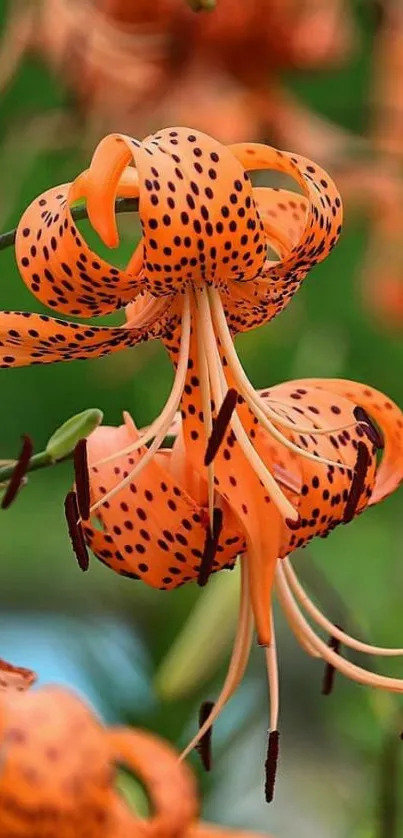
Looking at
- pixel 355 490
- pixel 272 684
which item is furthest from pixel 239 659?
pixel 355 490

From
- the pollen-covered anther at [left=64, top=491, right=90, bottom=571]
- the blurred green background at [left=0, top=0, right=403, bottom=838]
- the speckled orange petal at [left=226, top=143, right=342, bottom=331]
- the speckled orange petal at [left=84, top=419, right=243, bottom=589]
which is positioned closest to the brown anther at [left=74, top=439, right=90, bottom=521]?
the pollen-covered anther at [left=64, top=491, right=90, bottom=571]

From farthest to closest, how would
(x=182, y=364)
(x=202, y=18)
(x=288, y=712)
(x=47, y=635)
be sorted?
(x=288, y=712)
(x=47, y=635)
(x=202, y=18)
(x=182, y=364)

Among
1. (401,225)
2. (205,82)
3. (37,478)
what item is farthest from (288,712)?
(205,82)

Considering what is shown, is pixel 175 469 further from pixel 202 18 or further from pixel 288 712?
pixel 288 712

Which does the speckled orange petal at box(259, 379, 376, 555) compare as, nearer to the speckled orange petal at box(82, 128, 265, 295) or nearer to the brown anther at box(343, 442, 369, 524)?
the brown anther at box(343, 442, 369, 524)

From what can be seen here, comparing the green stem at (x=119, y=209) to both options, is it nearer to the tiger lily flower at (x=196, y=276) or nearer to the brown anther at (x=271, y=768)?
the tiger lily flower at (x=196, y=276)

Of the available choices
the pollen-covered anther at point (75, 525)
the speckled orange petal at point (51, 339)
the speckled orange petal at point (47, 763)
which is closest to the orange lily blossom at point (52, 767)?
the speckled orange petal at point (47, 763)
